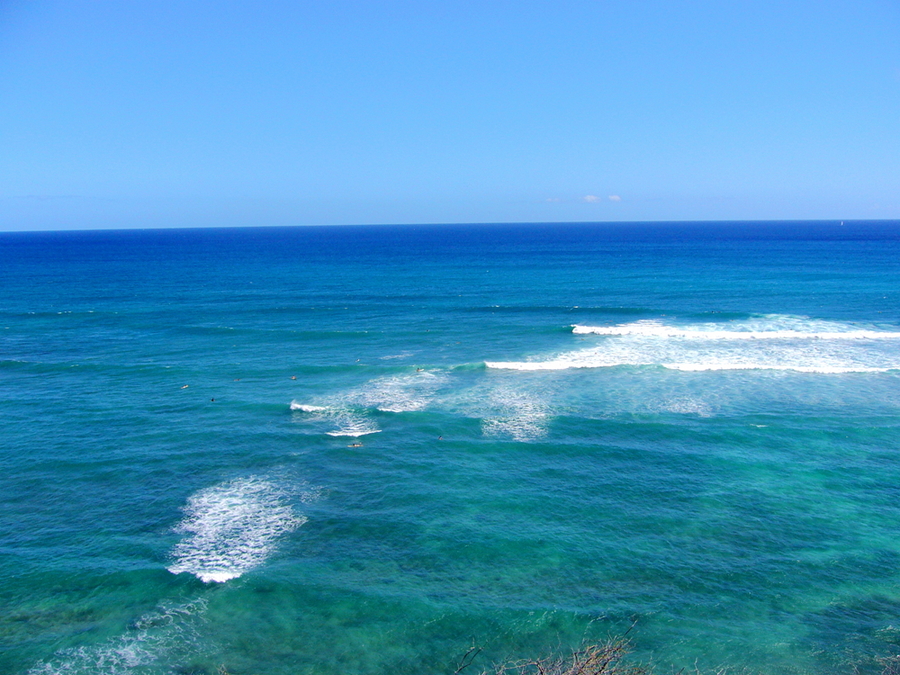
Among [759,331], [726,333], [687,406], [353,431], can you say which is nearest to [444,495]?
[353,431]

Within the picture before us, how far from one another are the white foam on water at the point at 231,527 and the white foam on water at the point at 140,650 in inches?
82.4

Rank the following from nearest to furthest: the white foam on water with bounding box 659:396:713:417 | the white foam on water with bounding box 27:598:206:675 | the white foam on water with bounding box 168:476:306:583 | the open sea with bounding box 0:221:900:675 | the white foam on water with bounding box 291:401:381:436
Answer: the white foam on water with bounding box 27:598:206:675 → the open sea with bounding box 0:221:900:675 → the white foam on water with bounding box 168:476:306:583 → the white foam on water with bounding box 291:401:381:436 → the white foam on water with bounding box 659:396:713:417

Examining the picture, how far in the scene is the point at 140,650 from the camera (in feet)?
63.2

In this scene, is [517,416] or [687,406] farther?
[687,406]

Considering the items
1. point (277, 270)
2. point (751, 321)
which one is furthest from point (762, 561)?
point (277, 270)

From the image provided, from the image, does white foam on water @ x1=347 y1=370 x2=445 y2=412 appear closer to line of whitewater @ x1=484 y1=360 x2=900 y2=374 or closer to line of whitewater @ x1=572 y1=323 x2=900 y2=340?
line of whitewater @ x1=484 y1=360 x2=900 y2=374

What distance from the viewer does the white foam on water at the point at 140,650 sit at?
18516 millimetres

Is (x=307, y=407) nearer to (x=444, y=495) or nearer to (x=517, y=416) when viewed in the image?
(x=517, y=416)

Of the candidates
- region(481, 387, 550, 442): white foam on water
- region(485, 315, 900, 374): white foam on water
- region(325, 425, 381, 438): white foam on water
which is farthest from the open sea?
region(325, 425, 381, 438): white foam on water

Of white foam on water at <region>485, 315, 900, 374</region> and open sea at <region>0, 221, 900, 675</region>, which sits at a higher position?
white foam on water at <region>485, 315, 900, 374</region>

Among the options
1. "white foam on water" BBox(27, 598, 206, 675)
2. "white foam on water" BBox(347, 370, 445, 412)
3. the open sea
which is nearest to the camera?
"white foam on water" BBox(27, 598, 206, 675)

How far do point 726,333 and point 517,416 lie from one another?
95.6 feet

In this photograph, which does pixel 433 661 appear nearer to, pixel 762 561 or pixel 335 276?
pixel 762 561

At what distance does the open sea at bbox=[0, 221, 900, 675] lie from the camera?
19953 millimetres
